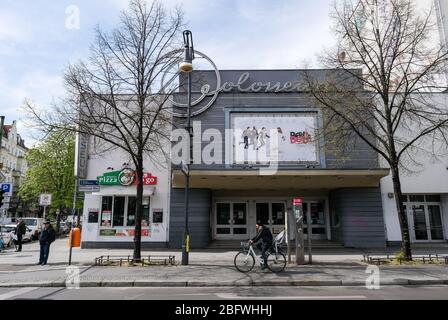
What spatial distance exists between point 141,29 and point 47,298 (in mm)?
10812

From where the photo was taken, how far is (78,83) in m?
12.7

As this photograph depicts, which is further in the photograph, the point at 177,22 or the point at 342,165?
the point at 342,165

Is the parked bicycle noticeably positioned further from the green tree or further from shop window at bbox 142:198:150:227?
the green tree

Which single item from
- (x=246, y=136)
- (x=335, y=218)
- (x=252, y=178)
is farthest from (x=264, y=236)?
(x=335, y=218)

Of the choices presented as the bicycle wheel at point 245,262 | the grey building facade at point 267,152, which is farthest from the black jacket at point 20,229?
the bicycle wheel at point 245,262

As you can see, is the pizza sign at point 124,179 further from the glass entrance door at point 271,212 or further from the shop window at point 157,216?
the glass entrance door at point 271,212

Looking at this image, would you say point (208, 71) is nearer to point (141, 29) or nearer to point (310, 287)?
point (141, 29)

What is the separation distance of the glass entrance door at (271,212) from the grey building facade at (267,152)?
1.80 m

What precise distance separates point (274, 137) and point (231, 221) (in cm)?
640

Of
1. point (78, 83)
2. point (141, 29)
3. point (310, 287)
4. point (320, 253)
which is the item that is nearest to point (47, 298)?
point (310, 287)

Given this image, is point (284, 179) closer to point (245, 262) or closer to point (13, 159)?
point (245, 262)

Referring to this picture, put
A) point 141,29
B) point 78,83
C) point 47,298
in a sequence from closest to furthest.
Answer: point 47,298 < point 78,83 < point 141,29

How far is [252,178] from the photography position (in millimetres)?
17281
